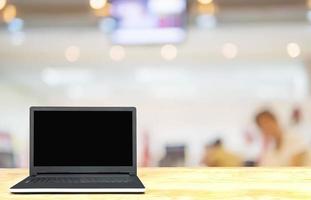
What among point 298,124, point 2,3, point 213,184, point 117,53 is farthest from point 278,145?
point 213,184

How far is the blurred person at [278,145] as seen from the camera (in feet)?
11.1

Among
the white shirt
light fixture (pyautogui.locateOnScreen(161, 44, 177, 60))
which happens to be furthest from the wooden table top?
light fixture (pyautogui.locateOnScreen(161, 44, 177, 60))

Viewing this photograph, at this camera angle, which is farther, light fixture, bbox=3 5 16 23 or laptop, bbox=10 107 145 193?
light fixture, bbox=3 5 16 23

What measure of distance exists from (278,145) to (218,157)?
1.37 feet

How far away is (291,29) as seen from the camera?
350cm

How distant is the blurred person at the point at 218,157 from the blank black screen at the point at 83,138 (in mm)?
2341

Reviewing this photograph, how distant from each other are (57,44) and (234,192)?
110 inches

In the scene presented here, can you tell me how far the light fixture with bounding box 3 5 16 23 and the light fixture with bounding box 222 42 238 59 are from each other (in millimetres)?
1468

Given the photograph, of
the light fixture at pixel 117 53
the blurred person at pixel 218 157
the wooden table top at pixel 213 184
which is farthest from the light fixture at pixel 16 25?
the wooden table top at pixel 213 184

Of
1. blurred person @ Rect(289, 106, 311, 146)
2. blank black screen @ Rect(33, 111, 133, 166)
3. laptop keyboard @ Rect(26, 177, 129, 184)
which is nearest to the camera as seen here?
laptop keyboard @ Rect(26, 177, 129, 184)

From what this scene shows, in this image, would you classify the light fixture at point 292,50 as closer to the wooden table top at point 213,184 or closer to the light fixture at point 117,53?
the light fixture at point 117,53

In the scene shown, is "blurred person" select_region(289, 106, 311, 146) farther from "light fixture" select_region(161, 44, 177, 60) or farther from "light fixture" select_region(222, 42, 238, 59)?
"light fixture" select_region(161, 44, 177, 60)

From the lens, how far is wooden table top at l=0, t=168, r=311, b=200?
896mm

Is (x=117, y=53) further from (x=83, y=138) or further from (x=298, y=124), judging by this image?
(x=83, y=138)
